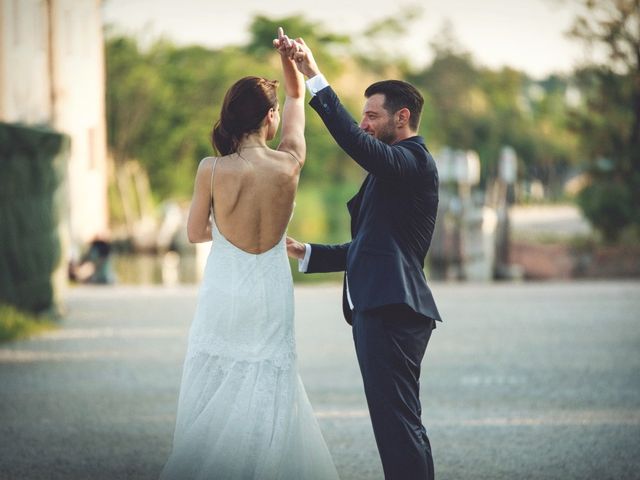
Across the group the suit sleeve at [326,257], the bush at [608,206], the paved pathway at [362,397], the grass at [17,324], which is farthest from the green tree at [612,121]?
the suit sleeve at [326,257]

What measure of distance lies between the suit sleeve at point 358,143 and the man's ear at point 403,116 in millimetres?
215

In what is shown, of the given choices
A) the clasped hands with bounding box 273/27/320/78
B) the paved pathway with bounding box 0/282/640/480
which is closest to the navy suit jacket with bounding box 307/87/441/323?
the clasped hands with bounding box 273/27/320/78

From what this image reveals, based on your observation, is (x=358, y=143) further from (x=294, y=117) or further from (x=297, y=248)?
(x=297, y=248)

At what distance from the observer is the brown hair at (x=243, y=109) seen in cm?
→ 434

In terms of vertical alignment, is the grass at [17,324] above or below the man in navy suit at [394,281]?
below

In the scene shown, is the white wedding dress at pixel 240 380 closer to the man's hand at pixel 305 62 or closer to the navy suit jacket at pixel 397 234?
the navy suit jacket at pixel 397 234

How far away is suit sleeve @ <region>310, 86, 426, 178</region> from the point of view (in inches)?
162

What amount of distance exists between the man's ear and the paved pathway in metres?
2.07

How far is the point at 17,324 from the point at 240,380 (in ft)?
24.3

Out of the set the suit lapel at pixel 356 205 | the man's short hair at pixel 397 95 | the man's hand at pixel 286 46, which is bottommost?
the suit lapel at pixel 356 205

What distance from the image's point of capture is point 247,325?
4559mm

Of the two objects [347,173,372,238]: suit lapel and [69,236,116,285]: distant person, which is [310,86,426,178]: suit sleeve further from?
[69,236,116,285]: distant person

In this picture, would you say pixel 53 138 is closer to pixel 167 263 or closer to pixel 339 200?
pixel 167 263

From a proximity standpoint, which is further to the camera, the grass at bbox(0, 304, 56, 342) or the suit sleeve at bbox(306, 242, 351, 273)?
the grass at bbox(0, 304, 56, 342)
